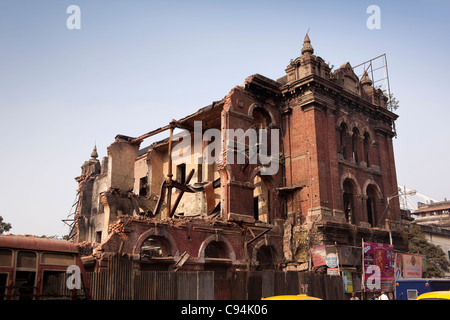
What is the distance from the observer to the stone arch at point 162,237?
1903 cm

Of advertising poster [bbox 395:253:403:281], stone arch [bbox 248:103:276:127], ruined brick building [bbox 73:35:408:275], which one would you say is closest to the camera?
ruined brick building [bbox 73:35:408:275]

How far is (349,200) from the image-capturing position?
1088 inches

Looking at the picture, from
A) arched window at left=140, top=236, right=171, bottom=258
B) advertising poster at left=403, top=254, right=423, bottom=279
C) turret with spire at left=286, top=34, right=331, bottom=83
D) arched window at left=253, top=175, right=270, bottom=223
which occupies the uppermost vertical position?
Result: turret with spire at left=286, top=34, right=331, bottom=83

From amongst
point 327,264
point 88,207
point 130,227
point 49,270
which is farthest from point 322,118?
point 88,207

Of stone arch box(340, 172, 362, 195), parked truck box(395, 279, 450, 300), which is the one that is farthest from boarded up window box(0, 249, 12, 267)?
stone arch box(340, 172, 362, 195)

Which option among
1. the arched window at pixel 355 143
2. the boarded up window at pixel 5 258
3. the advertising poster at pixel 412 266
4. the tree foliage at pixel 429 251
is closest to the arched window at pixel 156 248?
the boarded up window at pixel 5 258

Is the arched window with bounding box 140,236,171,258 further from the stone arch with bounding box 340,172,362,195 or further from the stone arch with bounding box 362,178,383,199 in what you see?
the stone arch with bounding box 362,178,383,199

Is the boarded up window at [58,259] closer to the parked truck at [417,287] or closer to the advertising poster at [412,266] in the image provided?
the parked truck at [417,287]

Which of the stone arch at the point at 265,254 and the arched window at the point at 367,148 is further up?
the arched window at the point at 367,148

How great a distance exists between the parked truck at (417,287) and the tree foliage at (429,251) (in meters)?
26.2

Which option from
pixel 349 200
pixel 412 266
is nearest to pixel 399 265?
pixel 412 266

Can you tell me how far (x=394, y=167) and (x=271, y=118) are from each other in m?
11.1

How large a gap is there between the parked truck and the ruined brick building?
19.7ft

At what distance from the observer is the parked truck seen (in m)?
16.3
